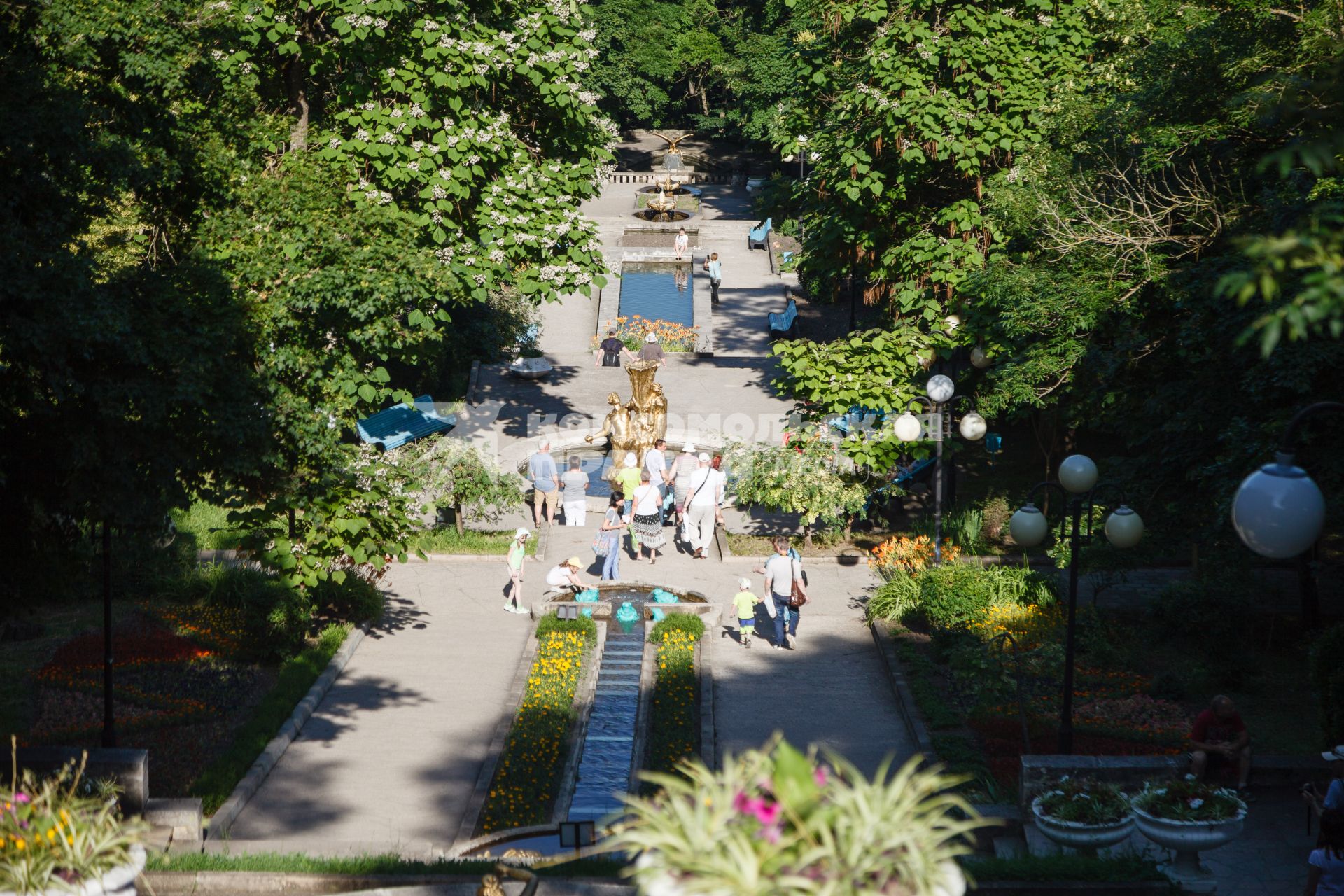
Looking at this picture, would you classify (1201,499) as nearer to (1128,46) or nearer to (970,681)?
(970,681)

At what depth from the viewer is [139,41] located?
41.4ft

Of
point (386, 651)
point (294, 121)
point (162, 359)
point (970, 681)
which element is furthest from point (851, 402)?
point (162, 359)

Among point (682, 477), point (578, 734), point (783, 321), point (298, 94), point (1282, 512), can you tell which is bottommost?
point (578, 734)

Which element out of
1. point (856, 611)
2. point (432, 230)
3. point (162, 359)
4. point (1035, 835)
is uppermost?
point (432, 230)

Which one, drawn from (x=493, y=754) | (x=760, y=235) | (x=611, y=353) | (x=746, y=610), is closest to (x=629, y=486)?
(x=746, y=610)

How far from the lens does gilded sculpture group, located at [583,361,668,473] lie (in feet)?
74.0

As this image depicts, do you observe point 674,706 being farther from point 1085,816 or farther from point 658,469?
point 658,469

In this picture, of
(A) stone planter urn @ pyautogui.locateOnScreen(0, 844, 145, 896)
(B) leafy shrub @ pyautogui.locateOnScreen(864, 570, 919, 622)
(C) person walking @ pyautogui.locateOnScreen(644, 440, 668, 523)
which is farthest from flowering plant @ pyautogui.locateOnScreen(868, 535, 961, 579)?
(A) stone planter urn @ pyautogui.locateOnScreen(0, 844, 145, 896)

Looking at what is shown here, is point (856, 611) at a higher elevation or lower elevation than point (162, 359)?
lower

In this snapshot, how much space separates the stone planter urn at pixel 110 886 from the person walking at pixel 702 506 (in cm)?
1276

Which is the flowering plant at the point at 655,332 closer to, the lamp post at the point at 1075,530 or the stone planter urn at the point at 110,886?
the lamp post at the point at 1075,530

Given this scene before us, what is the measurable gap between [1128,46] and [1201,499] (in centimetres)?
828

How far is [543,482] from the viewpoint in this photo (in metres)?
21.2

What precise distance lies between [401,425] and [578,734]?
38.7 ft
